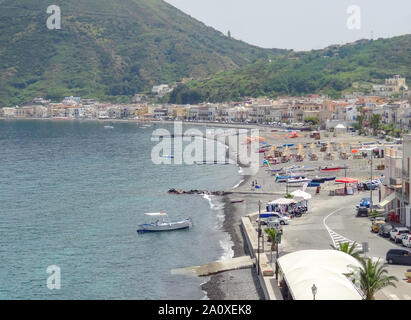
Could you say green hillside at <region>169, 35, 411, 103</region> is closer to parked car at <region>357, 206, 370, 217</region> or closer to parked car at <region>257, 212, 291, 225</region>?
parked car at <region>257, 212, 291, 225</region>

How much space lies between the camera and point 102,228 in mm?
36812

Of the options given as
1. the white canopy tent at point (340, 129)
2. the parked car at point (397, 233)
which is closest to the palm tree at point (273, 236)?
the parked car at point (397, 233)

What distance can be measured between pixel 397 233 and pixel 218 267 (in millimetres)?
7152

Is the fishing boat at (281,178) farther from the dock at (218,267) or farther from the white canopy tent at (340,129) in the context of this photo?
the white canopy tent at (340,129)

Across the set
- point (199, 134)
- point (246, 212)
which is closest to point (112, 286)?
point (246, 212)

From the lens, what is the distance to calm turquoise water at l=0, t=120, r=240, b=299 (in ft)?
84.5

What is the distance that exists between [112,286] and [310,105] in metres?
95.1

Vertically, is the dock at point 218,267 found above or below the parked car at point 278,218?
below

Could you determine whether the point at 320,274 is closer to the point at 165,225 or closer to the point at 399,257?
the point at 399,257

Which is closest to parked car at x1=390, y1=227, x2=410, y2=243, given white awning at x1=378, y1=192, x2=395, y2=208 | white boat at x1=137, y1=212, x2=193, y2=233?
white awning at x1=378, y1=192, x2=395, y2=208

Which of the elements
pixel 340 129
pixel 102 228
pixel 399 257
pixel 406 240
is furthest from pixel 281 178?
pixel 340 129

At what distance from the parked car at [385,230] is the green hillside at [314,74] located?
385 feet

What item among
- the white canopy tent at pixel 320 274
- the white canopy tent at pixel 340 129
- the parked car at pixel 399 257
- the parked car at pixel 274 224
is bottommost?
the parked car at pixel 274 224

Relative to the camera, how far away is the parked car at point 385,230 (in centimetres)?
2656
